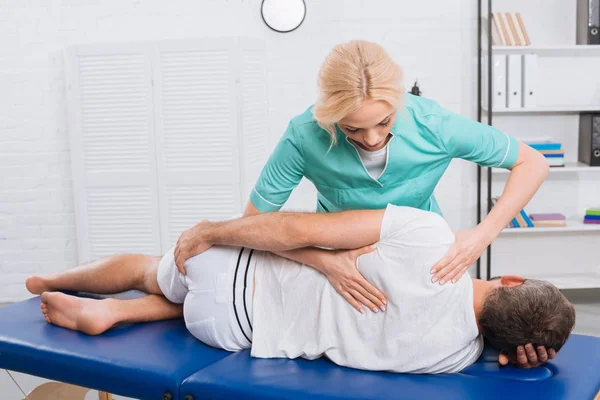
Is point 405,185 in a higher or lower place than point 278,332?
higher

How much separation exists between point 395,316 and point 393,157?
425 mm

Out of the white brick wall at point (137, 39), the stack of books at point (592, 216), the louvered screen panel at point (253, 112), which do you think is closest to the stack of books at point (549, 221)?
the stack of books at point (592, 216)

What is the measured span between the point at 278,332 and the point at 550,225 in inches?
95.7

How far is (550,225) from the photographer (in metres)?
3.83

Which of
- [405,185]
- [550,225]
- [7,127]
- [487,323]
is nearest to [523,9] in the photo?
[550,225]

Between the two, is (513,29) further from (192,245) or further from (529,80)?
(192,245)

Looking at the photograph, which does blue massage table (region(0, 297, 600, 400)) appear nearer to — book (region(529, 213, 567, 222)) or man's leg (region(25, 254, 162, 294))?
man's leg (region(25, 254, 162, 294))

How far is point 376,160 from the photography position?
74.9 inches

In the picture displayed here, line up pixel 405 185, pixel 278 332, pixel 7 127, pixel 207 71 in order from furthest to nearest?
Result: pixel 7 127
pixel 207 71
pixel 405 185
pixel 278 332

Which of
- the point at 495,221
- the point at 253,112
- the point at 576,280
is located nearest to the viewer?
the point at 495,221

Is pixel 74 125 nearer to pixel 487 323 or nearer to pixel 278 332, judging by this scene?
pixel 278 332

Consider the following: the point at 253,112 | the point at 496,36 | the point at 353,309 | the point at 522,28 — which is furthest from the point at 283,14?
the point at 353,309

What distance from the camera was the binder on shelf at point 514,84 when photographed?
3709mm

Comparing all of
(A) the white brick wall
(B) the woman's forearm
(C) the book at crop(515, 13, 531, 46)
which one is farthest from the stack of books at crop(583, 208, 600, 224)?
(B) the woman's forearm
